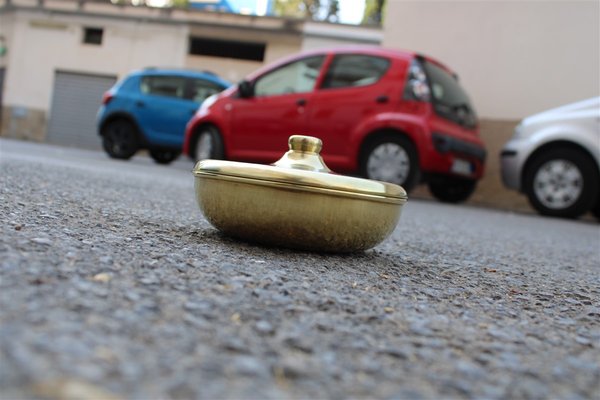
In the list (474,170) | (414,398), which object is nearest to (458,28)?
(474,170)

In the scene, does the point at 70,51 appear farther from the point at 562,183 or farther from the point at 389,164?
the point at 562,183

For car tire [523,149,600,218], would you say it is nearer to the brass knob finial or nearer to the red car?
the red car

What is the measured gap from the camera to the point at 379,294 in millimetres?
1504

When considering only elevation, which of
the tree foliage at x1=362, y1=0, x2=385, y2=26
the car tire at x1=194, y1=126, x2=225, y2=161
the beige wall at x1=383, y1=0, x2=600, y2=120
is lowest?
the car tire at x1=194, y1=126, x2=225, y2=161

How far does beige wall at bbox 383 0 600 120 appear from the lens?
809cm

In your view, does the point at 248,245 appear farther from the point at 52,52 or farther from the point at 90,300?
the point at 52,52

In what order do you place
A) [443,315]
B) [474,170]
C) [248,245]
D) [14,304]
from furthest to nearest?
[474,170] < [248,245] < [443,315] < [14,304]

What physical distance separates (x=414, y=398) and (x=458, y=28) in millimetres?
9243

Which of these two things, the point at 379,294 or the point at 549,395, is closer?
the point at 549,395

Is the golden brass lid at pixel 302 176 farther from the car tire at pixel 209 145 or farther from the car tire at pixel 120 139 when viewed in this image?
the car tire at pixel 120 139

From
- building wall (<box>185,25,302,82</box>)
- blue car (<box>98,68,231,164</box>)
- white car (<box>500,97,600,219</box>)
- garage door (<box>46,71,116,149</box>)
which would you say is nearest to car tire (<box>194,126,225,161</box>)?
blue car (<box>98,68,231,164</box>)

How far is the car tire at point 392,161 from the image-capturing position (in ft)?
20.1

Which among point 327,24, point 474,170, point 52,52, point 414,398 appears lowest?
point 414,398

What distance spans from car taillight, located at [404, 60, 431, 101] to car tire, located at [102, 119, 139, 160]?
4577 millimetres
